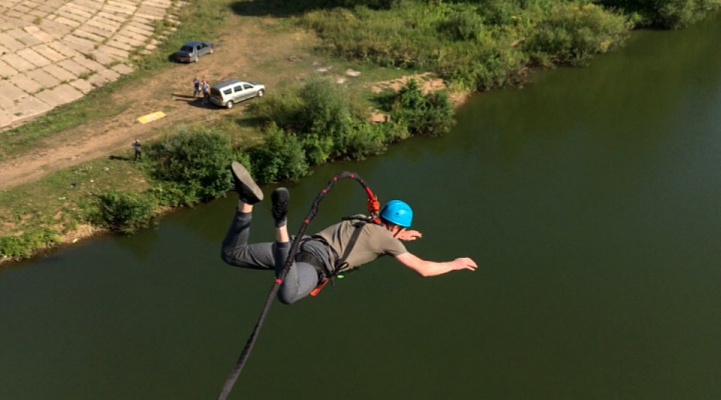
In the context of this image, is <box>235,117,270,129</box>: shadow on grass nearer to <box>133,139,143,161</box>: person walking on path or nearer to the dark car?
<box>133,139,143,161</box>: person walking on path

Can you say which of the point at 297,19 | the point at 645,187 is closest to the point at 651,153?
the point at 645,187

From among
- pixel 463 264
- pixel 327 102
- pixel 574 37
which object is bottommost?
pixel 327 102

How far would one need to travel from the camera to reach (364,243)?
22.4 feet

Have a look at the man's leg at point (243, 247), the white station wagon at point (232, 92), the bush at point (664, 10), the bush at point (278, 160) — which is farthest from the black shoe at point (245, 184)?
the bush at point (664, 10)

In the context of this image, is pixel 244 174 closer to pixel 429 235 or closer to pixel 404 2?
pixel 429 235

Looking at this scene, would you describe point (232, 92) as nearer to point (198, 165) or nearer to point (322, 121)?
point (322, 121)

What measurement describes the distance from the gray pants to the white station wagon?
15.8 metres

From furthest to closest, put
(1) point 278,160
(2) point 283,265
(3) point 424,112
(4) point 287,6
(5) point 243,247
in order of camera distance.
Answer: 1. (4) point 287,6
2. (3) point 424,112
3. (1) point 278,160
4. (5) point 243,247
5. (2) point 283,265

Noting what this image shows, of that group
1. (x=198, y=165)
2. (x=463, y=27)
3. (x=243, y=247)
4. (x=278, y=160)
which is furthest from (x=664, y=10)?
(x=243, y=247)

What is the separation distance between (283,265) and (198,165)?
42.9 ft

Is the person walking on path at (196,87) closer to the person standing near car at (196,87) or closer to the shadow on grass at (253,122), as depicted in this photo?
the person standing near car at (196,87)

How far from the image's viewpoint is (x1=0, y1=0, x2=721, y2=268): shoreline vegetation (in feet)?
57.5

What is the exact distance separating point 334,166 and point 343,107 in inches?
70.5

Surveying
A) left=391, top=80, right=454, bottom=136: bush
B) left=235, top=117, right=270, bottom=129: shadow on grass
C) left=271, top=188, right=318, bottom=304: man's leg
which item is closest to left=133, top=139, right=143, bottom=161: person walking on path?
left=235, top=117, right=270, bottom=129: shadow on grass
